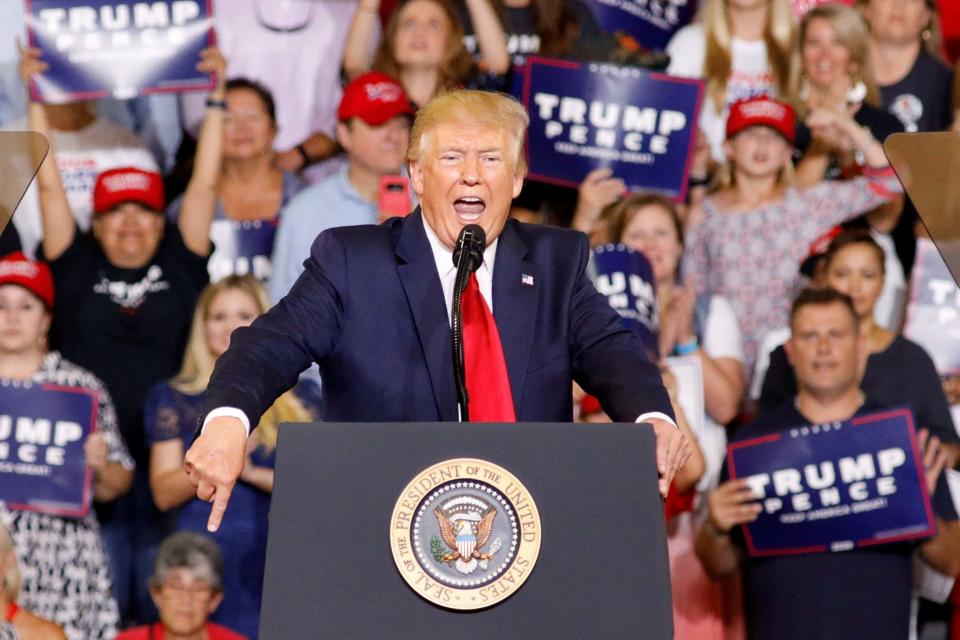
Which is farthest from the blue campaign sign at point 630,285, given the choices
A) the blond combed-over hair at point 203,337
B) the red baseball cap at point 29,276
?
the red baseball cap at point 29,276

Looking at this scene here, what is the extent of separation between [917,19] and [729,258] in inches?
47.2

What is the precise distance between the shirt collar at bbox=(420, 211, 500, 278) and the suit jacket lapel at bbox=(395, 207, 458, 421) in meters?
0.01

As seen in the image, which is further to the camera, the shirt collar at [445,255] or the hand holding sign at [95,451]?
the hand holding sign at [95,451]

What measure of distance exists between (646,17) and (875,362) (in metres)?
1.54

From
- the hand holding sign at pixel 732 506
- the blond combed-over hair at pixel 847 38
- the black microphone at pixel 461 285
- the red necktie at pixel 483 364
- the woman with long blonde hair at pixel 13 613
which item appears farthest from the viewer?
the blond combed-over hair at pixel 847 38

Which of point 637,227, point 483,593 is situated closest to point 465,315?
point 483,593

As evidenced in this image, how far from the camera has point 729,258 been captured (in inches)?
175

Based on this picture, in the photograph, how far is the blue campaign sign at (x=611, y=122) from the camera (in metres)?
4.51

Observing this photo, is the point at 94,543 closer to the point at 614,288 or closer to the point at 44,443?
the point at 44,443

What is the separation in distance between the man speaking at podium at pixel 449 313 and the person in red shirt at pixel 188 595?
6.36 feet

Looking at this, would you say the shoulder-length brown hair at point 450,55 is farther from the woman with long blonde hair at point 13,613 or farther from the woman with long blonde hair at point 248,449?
the woman with long blonde hair at point 13,613

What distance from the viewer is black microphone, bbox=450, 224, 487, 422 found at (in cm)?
179

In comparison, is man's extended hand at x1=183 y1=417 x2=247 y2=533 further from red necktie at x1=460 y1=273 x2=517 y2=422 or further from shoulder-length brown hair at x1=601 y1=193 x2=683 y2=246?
shoulder-length brown hair at x1=601 y1=193 x2=683 y2=246

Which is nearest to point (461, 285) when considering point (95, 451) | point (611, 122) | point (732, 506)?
point (732, 506)
